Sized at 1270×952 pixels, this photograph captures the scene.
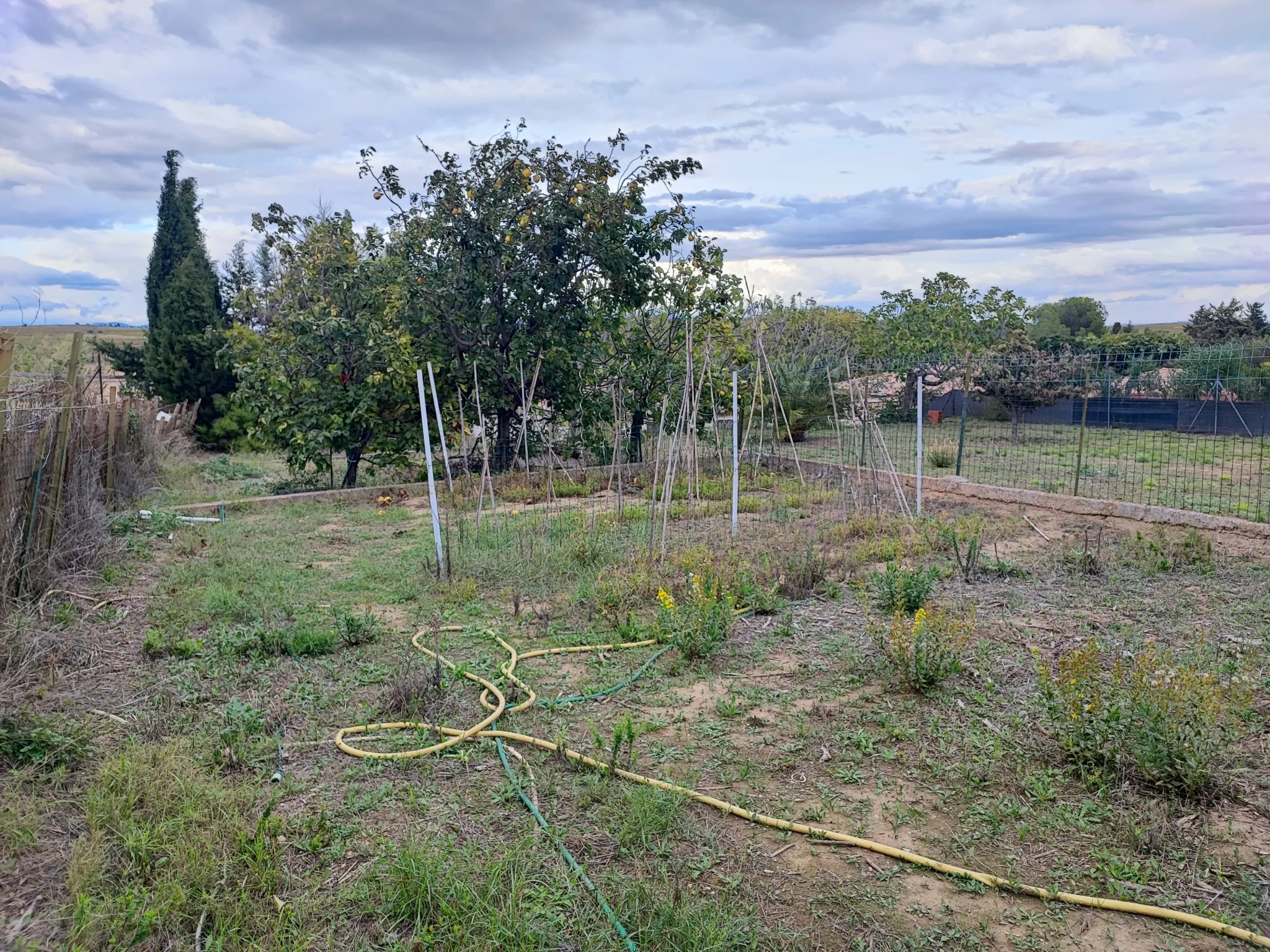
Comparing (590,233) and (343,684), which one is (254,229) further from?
(343,684)

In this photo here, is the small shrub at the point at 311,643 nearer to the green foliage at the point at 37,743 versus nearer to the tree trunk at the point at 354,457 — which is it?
the green foliage at the point at 37,743

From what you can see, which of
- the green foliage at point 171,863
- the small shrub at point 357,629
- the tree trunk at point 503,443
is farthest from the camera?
the tree trunk at point 503,443

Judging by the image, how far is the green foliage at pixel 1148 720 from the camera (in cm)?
271

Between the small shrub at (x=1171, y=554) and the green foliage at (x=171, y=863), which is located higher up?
the small shrub at (x=1171, y=554)

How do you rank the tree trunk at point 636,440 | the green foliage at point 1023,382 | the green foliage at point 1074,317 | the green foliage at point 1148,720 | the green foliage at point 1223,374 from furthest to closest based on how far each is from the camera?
the green foliage at point 1074,317 < the green foliage at point 1023,382 < the tree trunk at point 636,440 < the green foliage at point 1223,374 < the green foliage at point 1148,720

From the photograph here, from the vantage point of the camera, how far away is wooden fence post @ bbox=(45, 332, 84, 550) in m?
4.75

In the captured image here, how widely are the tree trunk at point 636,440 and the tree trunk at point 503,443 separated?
1.43m

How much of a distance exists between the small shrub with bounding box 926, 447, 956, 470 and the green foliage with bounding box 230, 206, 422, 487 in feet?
19.9

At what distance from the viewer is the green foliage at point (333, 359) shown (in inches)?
367

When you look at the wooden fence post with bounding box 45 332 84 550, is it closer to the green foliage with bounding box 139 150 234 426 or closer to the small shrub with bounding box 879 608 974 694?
the small shrub with bounding box 879 608 974 694

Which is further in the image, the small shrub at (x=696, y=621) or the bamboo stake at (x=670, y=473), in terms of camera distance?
the bamboo stake at (x=670, y=473)

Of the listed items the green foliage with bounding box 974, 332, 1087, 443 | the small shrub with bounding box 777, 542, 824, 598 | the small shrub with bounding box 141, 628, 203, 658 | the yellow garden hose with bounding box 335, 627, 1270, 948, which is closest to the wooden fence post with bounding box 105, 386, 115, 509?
the small shrub with bounding box 141, 628, 203, 658

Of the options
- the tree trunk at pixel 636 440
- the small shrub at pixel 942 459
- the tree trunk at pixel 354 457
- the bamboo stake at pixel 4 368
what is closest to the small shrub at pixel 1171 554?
the small shrub at pixel 942 459

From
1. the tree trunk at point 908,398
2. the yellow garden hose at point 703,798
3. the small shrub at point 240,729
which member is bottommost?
the yellow garden hose at point 703,798
